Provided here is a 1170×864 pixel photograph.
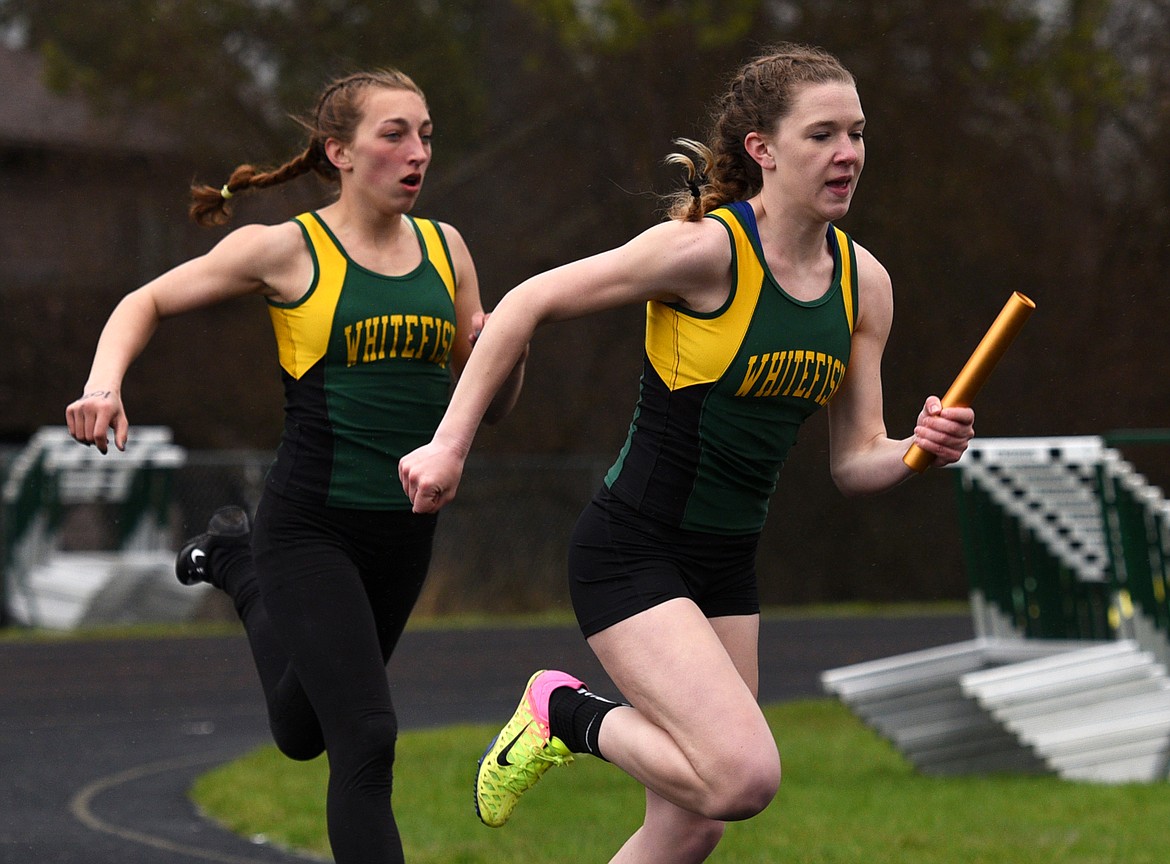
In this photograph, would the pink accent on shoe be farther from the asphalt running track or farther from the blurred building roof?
the blurred building roof

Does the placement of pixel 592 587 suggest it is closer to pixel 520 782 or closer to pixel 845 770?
pixel 520 782

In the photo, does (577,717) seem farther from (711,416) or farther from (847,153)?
(847,153)

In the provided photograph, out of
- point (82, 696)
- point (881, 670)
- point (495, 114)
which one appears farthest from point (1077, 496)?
point (495, 114)

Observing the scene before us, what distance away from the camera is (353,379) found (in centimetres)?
441

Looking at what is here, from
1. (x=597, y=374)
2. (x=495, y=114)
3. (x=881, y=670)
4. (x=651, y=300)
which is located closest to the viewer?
(x=651, y=300)

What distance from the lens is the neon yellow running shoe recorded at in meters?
4.09

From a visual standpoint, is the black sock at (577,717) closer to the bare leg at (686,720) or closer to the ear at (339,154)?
the bare leg at (686,720)

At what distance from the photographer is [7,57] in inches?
1079

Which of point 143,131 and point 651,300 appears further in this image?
point 143,131

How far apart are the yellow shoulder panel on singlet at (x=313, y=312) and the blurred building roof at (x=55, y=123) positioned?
577 inches

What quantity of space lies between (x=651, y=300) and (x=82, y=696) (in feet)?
28.0

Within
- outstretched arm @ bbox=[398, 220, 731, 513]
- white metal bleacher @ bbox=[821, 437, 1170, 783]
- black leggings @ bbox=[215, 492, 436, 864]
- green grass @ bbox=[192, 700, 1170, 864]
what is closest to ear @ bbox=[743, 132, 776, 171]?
outstretched arm @ bbox=[398, 220, 731, 513]

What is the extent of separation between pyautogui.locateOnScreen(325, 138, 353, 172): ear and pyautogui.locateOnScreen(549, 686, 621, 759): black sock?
1.51m

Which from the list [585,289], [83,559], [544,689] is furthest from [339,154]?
[83,559]
